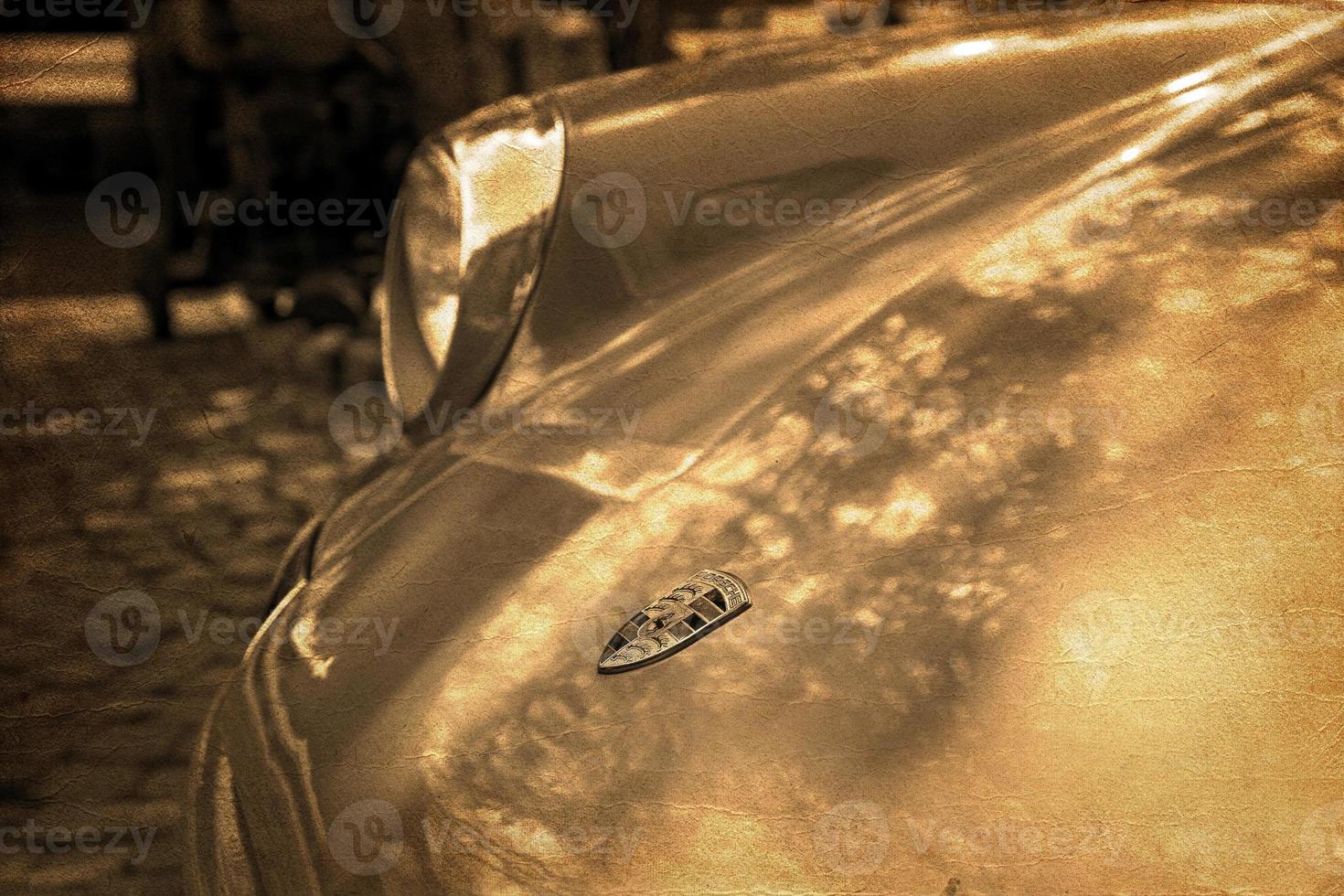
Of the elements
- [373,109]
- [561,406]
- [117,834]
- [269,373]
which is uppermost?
[373,109]

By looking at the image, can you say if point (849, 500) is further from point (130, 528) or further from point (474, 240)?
point (130, 528)

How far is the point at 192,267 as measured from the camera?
178 cm

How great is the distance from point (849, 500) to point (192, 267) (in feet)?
3.87

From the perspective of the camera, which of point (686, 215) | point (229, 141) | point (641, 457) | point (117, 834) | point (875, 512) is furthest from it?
point (229, 141)

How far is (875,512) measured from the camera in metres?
1.12

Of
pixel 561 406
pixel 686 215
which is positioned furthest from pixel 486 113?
pixel 561 406

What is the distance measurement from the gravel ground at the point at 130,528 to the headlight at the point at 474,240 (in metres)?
0.46

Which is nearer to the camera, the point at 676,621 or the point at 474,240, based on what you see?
the point at 676,621

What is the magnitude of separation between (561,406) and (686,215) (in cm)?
29

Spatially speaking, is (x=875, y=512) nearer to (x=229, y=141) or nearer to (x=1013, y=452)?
(x=1013, y=452)

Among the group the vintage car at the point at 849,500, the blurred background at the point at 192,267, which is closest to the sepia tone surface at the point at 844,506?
the vintage car at the point at 849,500

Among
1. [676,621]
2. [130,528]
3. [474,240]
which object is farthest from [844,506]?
[130,528]

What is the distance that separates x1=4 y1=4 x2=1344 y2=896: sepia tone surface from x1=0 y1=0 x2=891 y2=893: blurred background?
0.16 metres

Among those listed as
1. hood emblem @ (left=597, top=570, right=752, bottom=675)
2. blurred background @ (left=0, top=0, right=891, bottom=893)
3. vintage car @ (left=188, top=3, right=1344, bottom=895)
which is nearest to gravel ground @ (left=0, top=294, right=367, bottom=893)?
blurred background @ (left=0, top=0, right=891, bottom=893)
